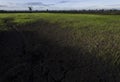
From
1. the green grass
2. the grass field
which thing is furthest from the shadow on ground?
the green grass

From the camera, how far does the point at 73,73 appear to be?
1522 centimetres

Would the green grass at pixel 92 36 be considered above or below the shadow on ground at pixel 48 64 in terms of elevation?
above

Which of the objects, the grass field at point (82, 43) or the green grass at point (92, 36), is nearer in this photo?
the grass field at point (82, 43)

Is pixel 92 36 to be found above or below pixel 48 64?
above

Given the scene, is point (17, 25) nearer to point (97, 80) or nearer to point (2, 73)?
point (2, 73)

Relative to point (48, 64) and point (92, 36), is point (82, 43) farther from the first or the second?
point (48, 64)

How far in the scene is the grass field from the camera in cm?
1516

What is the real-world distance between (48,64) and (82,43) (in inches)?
135

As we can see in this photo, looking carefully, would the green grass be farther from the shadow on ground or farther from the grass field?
the shadow on ground

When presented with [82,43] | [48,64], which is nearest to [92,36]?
[82,43]

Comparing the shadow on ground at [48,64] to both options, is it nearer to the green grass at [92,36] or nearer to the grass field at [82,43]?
the grass field at [82,43]

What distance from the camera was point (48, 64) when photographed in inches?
635

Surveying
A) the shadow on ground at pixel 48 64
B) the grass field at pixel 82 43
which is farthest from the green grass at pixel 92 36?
the shadow on ground at pixel 48 64

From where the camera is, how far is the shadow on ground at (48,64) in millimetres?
15000
